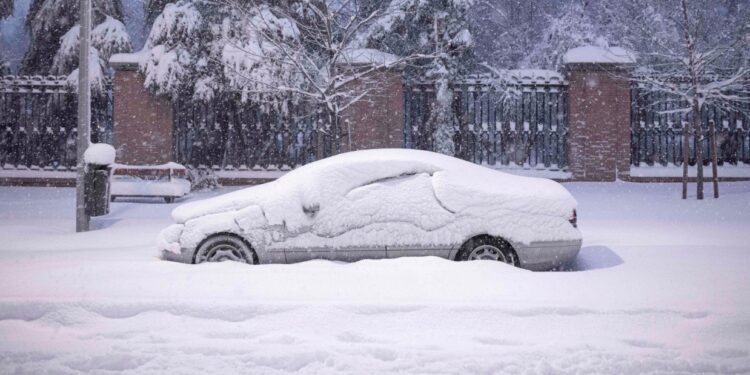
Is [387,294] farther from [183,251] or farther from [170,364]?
[183,251]

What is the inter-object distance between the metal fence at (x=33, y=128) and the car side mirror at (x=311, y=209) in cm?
1168

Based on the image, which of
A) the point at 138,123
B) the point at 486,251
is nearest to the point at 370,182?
the point at 486,251

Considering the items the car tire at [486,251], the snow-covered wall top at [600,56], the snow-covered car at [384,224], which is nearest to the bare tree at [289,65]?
the snow-covered wall top at [600,56]

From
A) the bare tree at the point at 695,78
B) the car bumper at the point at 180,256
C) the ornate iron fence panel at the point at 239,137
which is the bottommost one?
the car bumper at the point at 180,256

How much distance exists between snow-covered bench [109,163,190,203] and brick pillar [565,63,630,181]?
27.8 feet

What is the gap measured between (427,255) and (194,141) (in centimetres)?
1079

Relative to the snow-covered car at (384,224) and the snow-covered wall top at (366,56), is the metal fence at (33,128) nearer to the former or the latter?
the snow-covered wall top at (366,56)

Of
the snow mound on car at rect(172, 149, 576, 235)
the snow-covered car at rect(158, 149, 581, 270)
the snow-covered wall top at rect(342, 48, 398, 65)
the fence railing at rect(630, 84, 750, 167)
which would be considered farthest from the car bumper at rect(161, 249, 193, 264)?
the fence railing at rect(630, 84, 750, 167)

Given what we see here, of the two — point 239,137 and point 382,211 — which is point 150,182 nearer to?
point 239,137

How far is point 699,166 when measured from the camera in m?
14.4

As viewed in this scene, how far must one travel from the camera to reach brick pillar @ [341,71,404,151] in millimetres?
16219

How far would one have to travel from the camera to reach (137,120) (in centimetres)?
1670

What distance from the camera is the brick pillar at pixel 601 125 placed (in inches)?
629

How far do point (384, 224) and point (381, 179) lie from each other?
551mm
